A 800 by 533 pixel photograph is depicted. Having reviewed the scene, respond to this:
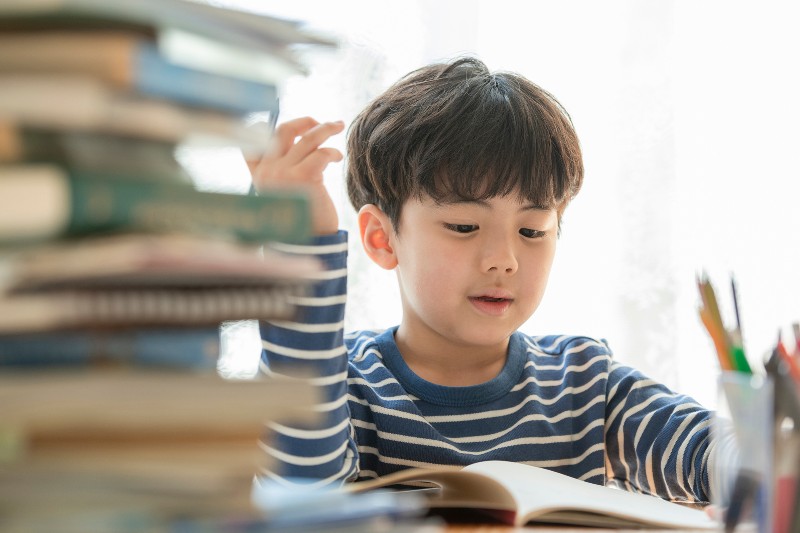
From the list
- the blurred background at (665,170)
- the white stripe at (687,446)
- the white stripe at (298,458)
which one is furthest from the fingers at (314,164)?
the blurred background at (665,170)

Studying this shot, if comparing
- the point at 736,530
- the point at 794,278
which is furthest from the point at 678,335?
the point at 736,530

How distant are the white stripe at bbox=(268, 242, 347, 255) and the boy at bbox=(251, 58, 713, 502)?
0.71 ft

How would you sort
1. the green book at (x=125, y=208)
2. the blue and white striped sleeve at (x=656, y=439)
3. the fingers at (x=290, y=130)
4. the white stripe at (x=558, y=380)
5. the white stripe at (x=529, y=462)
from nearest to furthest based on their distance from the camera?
1. the green book at (x=125, y=208)
2. the fingers at (x=290, y=130)
3. the blue and white striped sleeve at (x=656, y=439)
4. the white stripe at (x=529, y=462)
5. the white stripe at (x=558, y=380)

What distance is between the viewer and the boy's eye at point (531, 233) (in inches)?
41.7

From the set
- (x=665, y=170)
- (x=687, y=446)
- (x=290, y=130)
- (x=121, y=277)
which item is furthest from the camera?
(x=665, y=170)

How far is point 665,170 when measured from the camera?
163 cm

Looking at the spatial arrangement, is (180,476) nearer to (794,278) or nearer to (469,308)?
(469,308)

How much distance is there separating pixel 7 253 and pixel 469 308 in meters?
0.73

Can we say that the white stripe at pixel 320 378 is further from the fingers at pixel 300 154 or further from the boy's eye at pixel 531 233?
the boy's eye at pixel 531 233

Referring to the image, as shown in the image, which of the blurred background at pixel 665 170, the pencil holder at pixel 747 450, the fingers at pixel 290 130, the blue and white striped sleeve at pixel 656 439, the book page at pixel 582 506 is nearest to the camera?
the pencil holder at pixel 747 450

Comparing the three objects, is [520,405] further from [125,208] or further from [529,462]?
[125,208]

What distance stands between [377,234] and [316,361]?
0.43 meters

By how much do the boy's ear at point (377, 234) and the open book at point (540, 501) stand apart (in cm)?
51

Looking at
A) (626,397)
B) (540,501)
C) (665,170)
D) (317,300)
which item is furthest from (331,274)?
(665,170)
